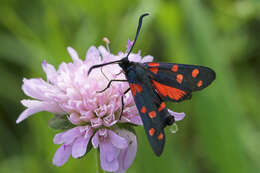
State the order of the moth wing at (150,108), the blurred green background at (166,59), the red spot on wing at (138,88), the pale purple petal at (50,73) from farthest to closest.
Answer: the blurred green background at (166,59) < the pale purple petal at (50,73) < the red spot on wing at (138,88) < the moth wing at (150,108)

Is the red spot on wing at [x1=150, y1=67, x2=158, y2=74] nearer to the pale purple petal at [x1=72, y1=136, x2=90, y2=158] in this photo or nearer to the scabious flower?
the scabious flower

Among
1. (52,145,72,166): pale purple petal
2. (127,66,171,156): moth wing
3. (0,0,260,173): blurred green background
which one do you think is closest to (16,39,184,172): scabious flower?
(52,145,72,166): pale purple petal

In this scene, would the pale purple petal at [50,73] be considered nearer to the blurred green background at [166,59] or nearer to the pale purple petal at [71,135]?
the pale purple petal at [71,135]

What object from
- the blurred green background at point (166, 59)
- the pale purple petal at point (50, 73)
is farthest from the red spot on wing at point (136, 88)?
the blurred green background at point (166, 59)

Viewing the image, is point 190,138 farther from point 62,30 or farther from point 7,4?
point 7,4

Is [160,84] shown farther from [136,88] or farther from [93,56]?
Result: [93,56]

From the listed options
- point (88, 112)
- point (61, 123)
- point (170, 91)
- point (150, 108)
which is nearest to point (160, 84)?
point (170, 91)

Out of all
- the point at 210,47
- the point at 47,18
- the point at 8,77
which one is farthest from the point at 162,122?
the point at 8,77
